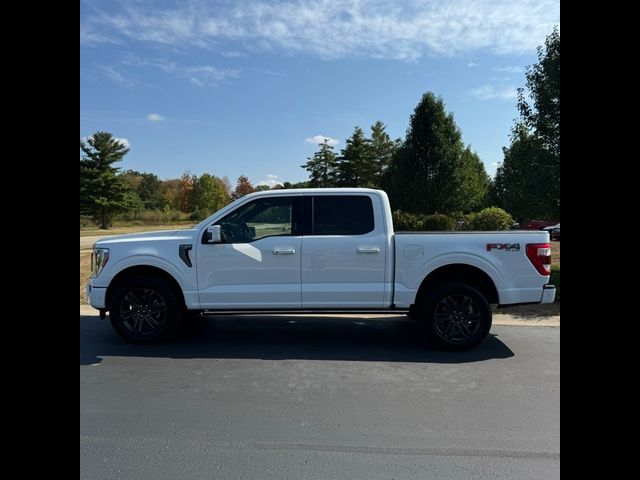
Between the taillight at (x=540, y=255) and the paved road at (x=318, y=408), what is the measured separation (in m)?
1.07

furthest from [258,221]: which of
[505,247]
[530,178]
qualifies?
[530,178]

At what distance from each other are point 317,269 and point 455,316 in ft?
5.96

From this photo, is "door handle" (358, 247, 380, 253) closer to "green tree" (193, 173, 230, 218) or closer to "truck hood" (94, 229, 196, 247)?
"truck hood" (94, 229, 196, 247)

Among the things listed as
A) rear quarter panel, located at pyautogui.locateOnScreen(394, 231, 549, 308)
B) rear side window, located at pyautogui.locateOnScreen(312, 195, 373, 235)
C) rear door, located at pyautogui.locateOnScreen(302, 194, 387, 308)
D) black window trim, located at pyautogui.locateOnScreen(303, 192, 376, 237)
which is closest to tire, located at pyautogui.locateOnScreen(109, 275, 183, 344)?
rear door, located at pyautogui.locateOnScreen(302, 194, 387, 308)

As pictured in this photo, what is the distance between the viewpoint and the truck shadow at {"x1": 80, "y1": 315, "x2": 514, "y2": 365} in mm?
5410

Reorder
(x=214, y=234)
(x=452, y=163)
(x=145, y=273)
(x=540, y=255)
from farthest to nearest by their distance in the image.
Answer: (x=452, y=163), (x=145, y=273), (x=214, y=234), (x=540, y=255)

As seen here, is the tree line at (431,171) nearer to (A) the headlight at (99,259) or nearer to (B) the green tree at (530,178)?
(B) the green tree at (530,178)

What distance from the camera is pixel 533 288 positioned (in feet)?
18.1

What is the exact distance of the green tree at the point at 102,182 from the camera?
41969 mm

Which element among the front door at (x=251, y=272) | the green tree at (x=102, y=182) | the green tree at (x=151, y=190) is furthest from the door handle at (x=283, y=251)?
the green tree at (x=151, y=190)

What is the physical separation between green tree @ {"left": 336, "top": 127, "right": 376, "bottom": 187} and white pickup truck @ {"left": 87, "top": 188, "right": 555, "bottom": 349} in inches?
1317

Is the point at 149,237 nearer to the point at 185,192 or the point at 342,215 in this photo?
the point at 342,215

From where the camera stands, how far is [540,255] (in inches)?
215
